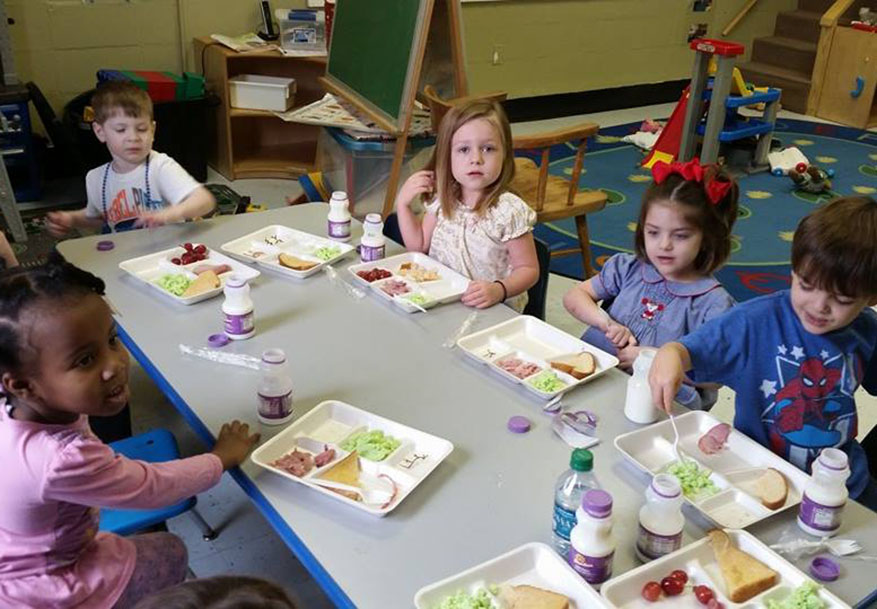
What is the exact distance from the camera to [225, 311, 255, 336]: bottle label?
180 centimetres

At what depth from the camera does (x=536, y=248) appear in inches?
92.6

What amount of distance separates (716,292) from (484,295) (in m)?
0.53

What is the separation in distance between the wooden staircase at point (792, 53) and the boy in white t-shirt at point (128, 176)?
5.70m

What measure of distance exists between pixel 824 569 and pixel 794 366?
19.3 inches

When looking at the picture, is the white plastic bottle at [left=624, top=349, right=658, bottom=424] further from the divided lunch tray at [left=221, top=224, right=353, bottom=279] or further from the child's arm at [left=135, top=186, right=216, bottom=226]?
the child's arm at [left=135, top=186, right=216, bottom=226]

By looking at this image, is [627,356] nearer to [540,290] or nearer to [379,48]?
[540,290]

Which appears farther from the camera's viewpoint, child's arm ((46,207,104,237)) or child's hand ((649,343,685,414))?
child's arm ((46,207,104,237))

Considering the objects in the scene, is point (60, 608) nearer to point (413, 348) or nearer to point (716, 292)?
point (413, 348)

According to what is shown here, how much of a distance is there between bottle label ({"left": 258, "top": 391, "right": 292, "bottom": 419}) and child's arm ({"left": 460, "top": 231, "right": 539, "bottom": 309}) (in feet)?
1.97

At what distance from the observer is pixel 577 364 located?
1.75 m

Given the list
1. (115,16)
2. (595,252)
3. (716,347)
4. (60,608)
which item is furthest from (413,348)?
(115,16)

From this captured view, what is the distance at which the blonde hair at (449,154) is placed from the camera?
2260mm

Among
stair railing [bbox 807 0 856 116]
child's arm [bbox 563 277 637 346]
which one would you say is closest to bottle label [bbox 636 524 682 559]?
child's arm [bbox 563 277 637 346]

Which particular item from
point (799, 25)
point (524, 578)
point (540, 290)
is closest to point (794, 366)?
point (524, 578)
